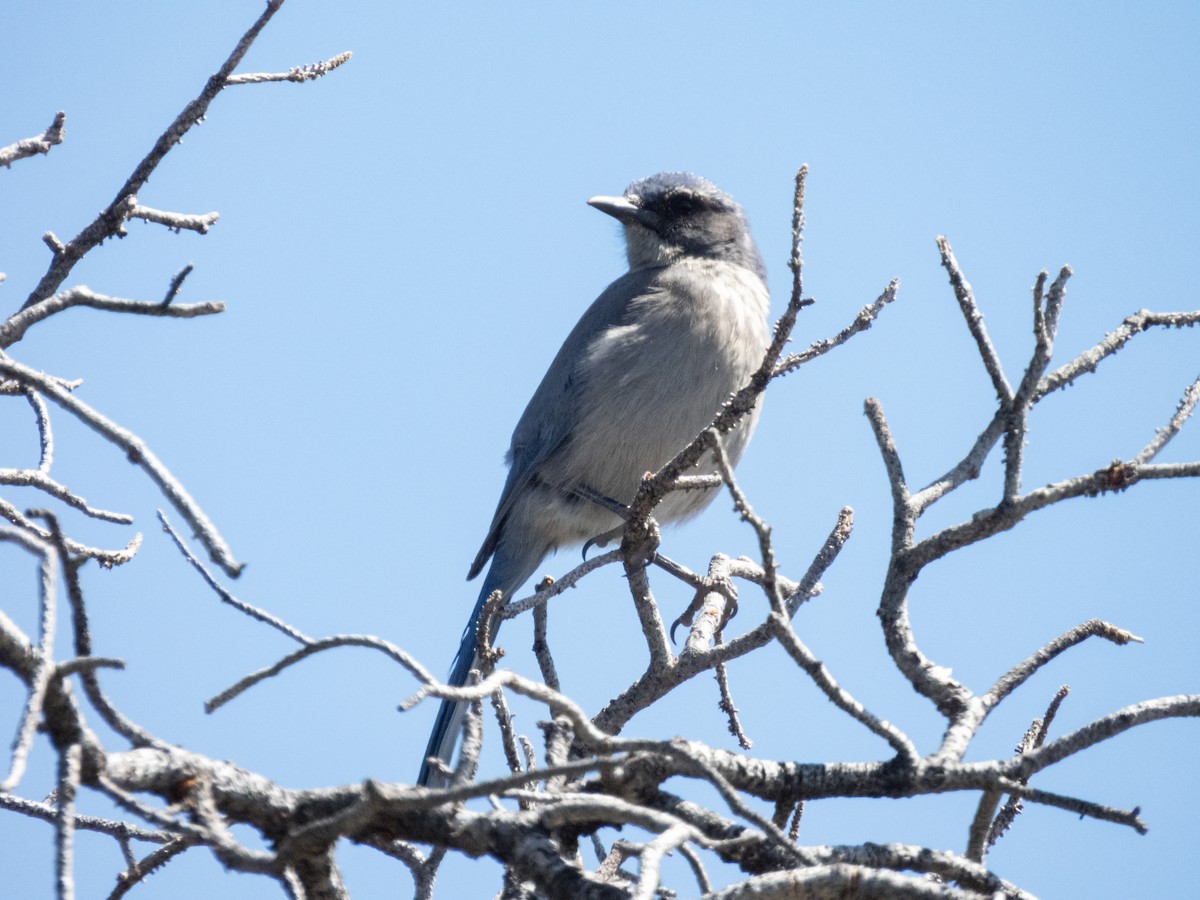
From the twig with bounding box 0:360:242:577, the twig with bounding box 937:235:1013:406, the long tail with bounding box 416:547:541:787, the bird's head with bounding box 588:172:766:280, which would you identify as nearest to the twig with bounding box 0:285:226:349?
the twig with bounding box 0:360:242:577

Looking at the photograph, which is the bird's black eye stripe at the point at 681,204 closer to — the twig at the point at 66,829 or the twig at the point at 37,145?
the twig at the point at 37,145

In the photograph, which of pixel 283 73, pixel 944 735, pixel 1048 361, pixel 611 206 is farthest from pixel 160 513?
pixel 611 206

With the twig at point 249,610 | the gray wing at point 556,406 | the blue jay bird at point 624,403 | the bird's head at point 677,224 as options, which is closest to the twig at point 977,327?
the twig at point 249,610

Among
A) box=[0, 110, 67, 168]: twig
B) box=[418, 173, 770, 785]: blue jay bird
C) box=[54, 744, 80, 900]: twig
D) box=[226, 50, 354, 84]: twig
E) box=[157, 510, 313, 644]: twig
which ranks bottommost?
box=[54, 744, 80, 900]: twig

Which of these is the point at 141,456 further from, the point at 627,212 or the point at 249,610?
the point at 627,212

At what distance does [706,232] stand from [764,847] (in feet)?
17.9

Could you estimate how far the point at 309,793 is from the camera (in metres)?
2.18

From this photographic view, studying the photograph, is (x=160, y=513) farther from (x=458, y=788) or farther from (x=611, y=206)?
(x=611, y=206)

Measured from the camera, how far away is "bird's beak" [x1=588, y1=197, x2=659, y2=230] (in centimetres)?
745

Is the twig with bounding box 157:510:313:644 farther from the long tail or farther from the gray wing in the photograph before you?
the gray wing

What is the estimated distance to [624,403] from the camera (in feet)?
20.8

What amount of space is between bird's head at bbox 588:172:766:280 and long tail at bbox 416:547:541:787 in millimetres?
1966

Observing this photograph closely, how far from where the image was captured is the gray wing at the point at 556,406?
21.8 ft

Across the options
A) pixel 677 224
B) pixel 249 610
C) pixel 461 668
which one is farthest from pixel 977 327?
pixel 677 224
